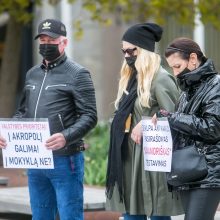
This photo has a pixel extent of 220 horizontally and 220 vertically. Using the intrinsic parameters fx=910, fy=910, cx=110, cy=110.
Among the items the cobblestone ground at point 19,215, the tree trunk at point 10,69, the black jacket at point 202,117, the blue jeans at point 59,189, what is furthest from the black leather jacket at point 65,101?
the tree trunk at point 10,69


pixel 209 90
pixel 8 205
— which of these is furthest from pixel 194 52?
pixel 8 205

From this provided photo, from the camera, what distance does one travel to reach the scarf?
267 inches

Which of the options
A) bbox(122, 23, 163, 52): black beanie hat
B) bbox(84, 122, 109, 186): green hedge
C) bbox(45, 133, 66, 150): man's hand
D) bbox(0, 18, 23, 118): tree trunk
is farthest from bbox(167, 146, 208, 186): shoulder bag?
bbox(0, 18, 23, 118): tree trunk

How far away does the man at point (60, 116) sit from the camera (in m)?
6.79

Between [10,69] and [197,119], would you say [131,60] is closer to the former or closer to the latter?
[197,119]

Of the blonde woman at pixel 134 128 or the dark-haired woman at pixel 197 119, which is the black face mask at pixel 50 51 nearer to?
the blonde woman at pixel 134 128

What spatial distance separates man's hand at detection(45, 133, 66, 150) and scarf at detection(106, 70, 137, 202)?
1.39ft

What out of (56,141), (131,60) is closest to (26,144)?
(56,141)

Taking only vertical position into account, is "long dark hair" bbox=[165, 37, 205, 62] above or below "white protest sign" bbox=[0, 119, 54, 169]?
above

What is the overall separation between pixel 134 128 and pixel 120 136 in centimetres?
21

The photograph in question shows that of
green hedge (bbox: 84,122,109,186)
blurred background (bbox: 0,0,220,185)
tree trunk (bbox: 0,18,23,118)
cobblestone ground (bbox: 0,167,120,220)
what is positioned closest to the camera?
cobblestone ground (bbox: 0,167,120,220)

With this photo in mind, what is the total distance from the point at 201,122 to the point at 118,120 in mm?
1028

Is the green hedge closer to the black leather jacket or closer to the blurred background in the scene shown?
the blurred background

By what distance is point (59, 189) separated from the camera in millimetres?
6785
